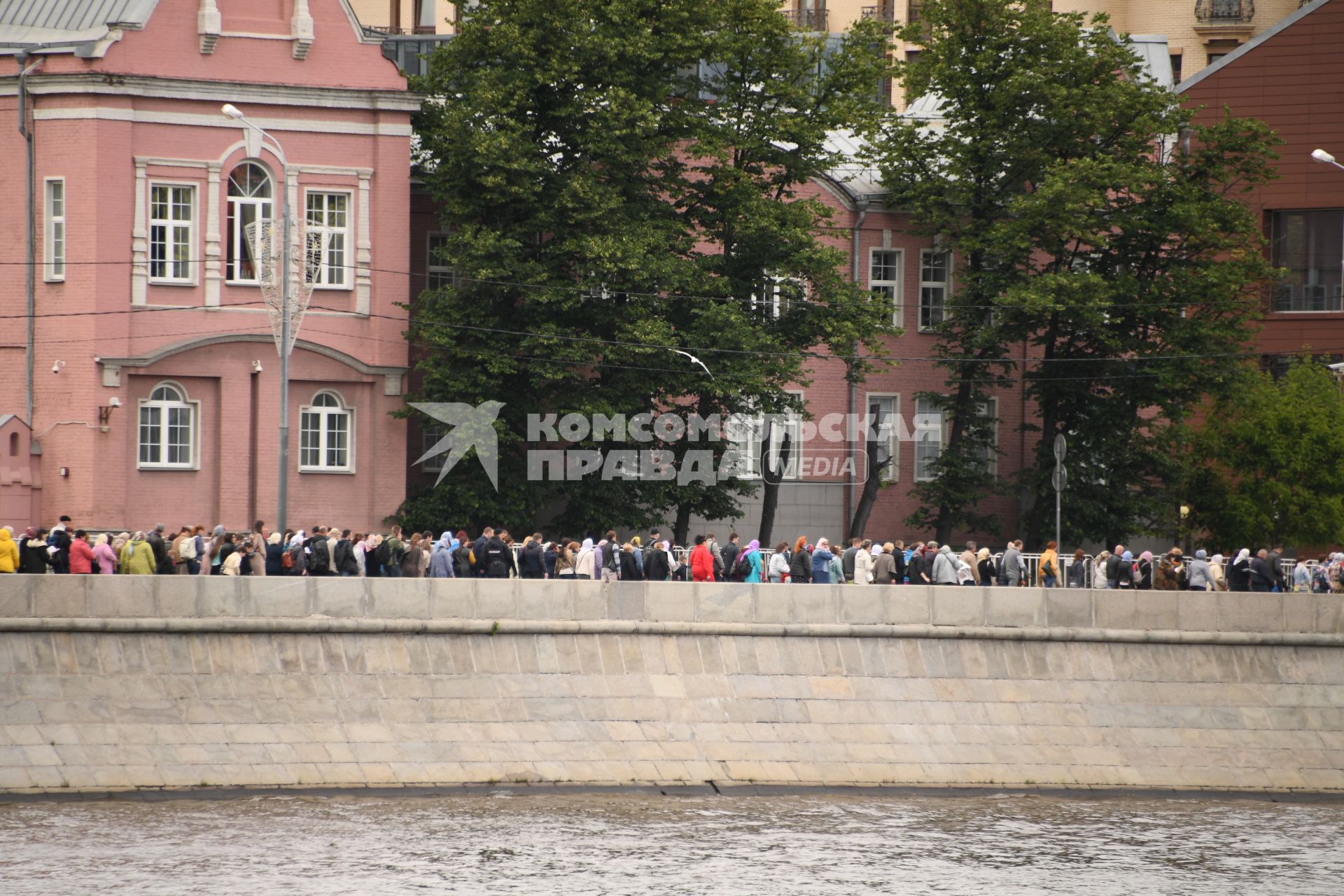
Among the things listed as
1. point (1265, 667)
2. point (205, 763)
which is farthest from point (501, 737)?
point (1265, 667)

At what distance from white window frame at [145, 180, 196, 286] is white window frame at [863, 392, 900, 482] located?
1739 centimetres

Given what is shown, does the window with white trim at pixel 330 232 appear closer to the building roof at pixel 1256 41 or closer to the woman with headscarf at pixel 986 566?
the woman with headscarf at pixel 986 566

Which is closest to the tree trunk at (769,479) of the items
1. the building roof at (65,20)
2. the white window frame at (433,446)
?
the white window frame at (433,446)

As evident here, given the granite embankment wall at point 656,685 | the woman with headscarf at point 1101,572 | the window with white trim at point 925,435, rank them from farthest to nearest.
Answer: the window with white trim at point 925,435
the woman with headscarf at point 1101,572
the granite embankment wall at point 656,685

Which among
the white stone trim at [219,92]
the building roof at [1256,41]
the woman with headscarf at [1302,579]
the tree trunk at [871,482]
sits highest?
the building roof at [1256,41]

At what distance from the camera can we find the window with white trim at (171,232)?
133ft

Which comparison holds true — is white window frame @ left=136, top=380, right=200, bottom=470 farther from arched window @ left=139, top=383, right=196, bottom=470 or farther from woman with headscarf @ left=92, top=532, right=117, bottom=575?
woman with headscarf @ left=92, top=532, right=117, bottom=575

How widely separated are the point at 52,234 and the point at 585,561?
1480 centimetres

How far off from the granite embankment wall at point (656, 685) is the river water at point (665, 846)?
0.73 meters

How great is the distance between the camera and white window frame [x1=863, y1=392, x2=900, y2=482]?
48938mm

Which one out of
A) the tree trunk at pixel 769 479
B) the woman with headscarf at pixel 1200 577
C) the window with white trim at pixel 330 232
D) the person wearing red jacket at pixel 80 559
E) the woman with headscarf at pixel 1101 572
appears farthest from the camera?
the tree trunk at pixel 769 479

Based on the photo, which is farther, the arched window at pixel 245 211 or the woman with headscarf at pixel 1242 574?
the arched window at pixel 245 211

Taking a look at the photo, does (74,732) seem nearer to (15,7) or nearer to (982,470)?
(15,7)

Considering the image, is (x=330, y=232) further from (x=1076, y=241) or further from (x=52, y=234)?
(x=1076, y=241)
